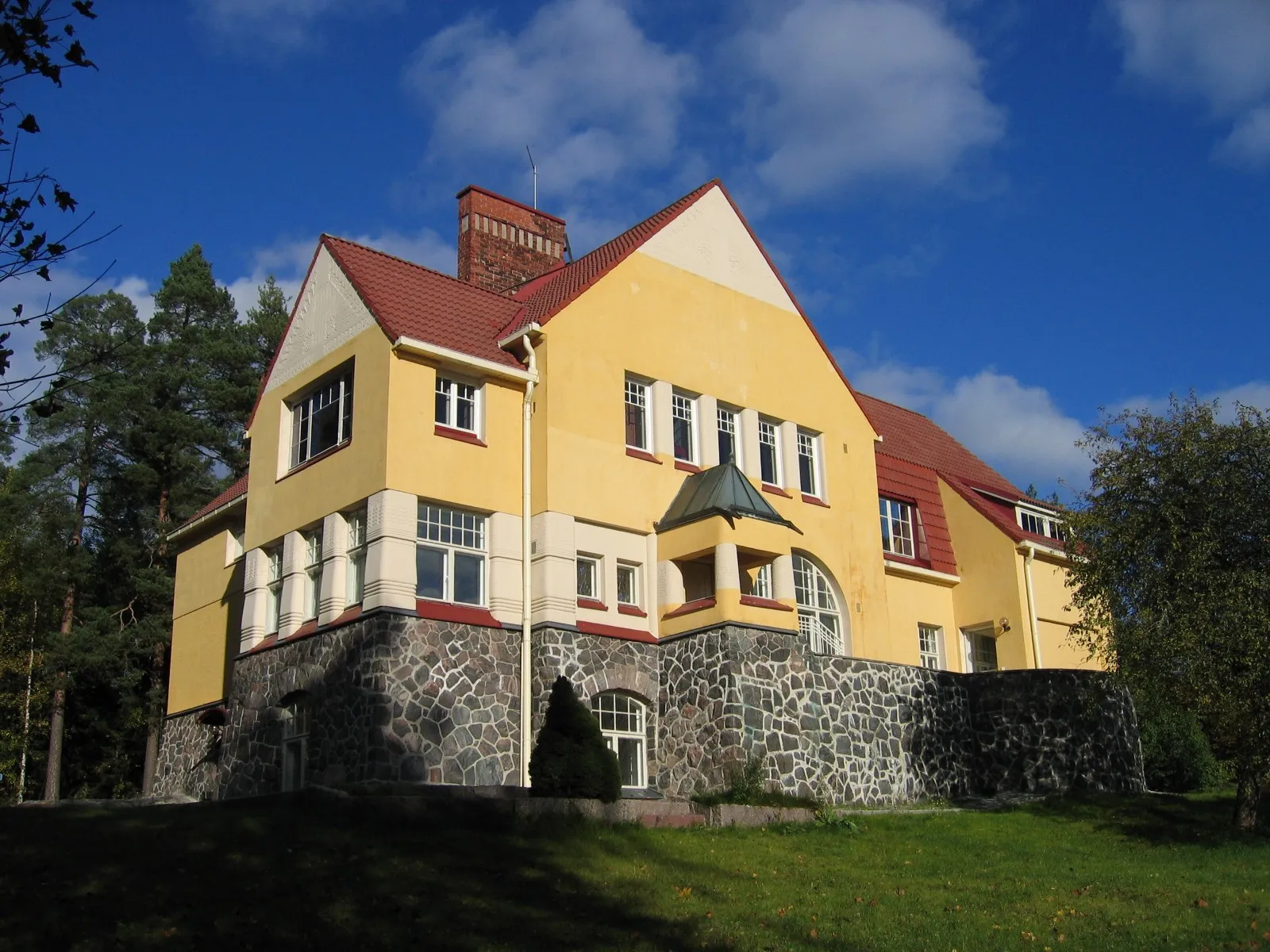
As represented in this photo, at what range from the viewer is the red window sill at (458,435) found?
22.4 metres

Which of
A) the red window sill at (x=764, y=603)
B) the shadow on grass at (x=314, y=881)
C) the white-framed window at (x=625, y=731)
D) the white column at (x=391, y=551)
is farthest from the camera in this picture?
the red window sill at (x=764, y=603)

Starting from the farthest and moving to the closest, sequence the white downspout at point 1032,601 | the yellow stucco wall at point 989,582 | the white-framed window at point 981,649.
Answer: the white-framed window at point 981,649
the yellow stucco wall at point 989,582
the white downspout at point 1032,601

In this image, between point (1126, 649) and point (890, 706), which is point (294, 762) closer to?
point (890, 706)

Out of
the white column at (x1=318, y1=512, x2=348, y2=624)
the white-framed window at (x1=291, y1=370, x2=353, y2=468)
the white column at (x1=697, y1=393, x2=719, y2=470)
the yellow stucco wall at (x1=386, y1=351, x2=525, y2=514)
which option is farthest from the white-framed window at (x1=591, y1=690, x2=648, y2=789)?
the white-framed window at (x1=291, y1=370, x2=353, y2=468)

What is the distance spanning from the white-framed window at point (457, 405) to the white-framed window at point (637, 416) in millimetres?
3106

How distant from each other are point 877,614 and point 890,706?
264cm

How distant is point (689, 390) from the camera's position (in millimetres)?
25812

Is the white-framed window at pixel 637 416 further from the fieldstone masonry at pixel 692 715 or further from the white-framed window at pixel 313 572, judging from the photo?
the white-framed window at pixel 313 572

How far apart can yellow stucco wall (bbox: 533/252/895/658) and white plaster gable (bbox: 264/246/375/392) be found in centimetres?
352

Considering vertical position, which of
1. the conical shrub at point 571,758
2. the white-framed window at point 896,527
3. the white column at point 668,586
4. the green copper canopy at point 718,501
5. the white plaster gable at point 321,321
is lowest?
the conical shrub at point 571,758

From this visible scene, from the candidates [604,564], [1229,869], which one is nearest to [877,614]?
[604,564]

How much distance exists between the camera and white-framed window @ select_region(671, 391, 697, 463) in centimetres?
2558

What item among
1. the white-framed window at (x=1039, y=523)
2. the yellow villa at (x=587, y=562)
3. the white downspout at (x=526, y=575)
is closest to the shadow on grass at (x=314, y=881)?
the yellow villa at (x=587, y=562)

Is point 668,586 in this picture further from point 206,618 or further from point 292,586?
point 206,618
